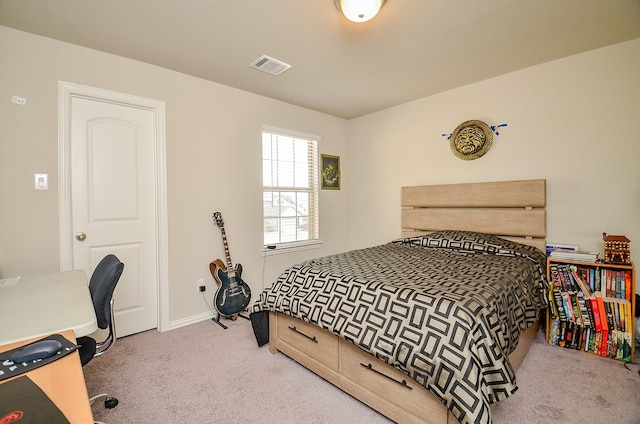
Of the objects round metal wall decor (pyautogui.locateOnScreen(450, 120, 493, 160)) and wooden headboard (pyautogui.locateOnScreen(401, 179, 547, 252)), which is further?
round metal wall decor (pyautogui.locateOnScreen(450, 120, 493, 160))

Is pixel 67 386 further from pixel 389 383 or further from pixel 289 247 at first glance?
pixel 289 247

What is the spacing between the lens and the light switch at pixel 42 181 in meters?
2.22

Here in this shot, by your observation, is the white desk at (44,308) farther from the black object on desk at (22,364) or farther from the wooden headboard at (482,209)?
the wooden headboard at (482,209)

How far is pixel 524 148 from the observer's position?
2906 millimetres

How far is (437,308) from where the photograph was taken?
1.49m

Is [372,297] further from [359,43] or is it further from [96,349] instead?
[359,43]

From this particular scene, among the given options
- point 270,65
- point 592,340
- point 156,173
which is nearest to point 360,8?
point 270,65

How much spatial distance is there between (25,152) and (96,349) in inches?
63.8

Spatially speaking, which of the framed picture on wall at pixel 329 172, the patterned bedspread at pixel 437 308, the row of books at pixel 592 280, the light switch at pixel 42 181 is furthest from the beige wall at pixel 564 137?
the light switch at pixel 42 181

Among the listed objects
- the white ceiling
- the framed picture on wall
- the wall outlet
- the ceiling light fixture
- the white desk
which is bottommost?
the wall outlet

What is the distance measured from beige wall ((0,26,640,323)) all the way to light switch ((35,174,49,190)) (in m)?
0.03

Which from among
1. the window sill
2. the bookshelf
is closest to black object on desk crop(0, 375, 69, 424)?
the window sill

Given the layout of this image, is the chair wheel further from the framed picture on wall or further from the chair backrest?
the framed picture on wall

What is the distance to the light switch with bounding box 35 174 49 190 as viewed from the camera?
7.29ft
